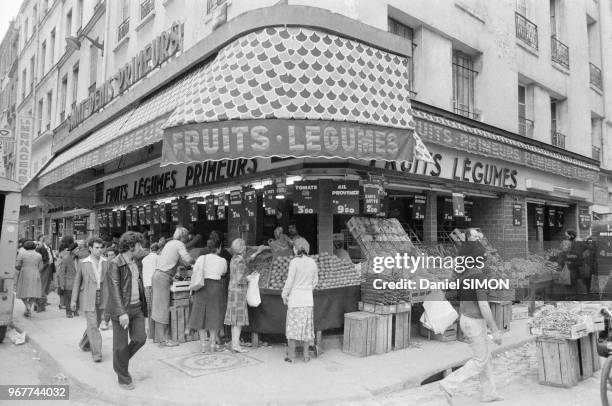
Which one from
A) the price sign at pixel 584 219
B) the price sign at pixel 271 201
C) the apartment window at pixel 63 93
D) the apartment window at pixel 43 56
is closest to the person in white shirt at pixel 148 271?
the price sign at pixel 271 201

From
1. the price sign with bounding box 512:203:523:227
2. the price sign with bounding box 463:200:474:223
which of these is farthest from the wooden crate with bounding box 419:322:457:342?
the price sign with bounding box 512:203:523:227

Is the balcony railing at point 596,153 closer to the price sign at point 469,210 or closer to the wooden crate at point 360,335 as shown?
the price sign at point 469,210

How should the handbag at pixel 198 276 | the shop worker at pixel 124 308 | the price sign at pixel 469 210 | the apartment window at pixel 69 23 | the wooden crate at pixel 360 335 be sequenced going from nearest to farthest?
the shop worker at pixel 124 308 < the wooden crate at pixel 360 335 < the handbag at pixel 198 276 < the price sign at pixel 469 210 < the apartment window at pixel 69 23

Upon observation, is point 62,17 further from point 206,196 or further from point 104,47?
point 206,196

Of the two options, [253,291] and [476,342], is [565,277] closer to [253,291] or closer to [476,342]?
[476,342]

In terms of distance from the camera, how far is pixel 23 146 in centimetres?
1634

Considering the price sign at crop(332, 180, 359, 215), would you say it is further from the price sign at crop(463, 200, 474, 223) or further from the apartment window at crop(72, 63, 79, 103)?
the apartment window at crop(72, 63, 79, 103)

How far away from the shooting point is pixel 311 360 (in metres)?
7.40

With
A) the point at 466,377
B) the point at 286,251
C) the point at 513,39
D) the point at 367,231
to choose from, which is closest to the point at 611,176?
the point at 513,39

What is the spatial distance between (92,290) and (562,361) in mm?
6694

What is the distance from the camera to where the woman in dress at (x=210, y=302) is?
25.3 feet

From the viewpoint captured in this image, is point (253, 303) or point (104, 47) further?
point (104, 47)

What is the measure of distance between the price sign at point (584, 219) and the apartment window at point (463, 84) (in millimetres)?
7386

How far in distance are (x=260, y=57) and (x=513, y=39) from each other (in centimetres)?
973
